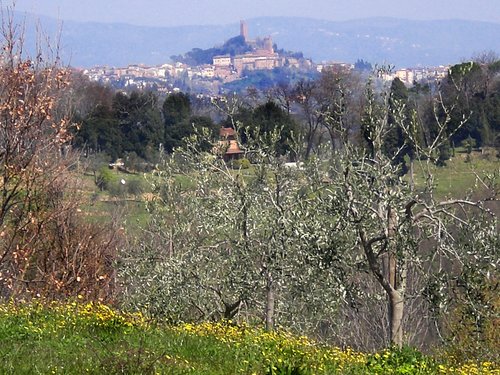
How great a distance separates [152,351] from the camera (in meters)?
7.24

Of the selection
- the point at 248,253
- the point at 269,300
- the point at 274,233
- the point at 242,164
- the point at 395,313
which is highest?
the point at 242,164

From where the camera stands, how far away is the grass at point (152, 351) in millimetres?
6352

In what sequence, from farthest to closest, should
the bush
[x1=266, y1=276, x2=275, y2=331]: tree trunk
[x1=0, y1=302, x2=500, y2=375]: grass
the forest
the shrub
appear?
1. the bush
2. the shrub
3. [x1=266, y1=276, x2=275, y2=331]: tree trunk
4. the forest
5. [x1=0, y1=302, x2=500, y2=375]: grass

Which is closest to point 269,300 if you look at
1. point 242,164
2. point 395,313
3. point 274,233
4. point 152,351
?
point 274,233

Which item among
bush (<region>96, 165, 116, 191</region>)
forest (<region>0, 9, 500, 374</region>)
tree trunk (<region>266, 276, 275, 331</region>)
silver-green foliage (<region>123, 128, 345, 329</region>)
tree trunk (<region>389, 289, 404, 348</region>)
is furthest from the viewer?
bush (<region>96, 165, 116, 191</region>)

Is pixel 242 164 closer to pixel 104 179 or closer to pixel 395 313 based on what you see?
pixel 395 313

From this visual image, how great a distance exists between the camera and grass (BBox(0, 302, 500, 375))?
6.35 meters

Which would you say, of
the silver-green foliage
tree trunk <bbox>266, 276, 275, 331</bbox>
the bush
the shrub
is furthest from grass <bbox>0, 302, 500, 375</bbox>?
the bush

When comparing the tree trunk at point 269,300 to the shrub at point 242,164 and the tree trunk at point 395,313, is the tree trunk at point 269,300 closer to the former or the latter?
the tree trunk at point 395,313

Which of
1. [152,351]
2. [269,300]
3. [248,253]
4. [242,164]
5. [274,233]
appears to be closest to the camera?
[152,351]

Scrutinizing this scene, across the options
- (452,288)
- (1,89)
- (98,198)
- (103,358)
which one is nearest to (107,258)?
(1,89)

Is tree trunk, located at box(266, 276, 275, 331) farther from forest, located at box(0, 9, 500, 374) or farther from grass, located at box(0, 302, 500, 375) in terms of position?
grass, located at box(0, 302, 500, 375)

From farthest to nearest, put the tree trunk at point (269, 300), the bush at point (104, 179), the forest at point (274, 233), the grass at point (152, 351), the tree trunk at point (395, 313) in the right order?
the bush at point (104, 179)
the tree trunk at point (269, 300)
the tree trunk at point (395, 313)
the forest at point (274, 233)
the grass at point (152, 351)

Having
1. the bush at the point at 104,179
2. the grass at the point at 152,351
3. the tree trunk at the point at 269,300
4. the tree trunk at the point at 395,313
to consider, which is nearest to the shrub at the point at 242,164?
the tree trunk at the point at 269,300
